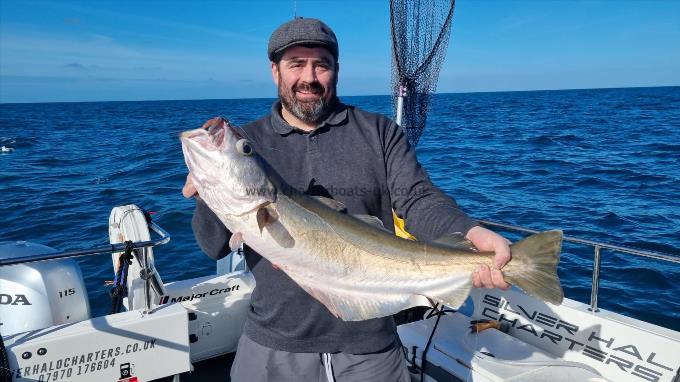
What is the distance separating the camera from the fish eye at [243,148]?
2.87m

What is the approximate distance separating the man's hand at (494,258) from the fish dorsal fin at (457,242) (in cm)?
4

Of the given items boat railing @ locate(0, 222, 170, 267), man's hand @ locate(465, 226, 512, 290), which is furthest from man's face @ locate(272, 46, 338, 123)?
boat railing @ locate(0, 222, 170, 267)

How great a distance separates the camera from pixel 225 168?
2.88 m

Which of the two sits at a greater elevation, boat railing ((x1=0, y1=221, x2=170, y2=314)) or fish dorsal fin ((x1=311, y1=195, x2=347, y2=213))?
fish dorsal fin ((x1=311, y1=195, x2=347, y2=213))

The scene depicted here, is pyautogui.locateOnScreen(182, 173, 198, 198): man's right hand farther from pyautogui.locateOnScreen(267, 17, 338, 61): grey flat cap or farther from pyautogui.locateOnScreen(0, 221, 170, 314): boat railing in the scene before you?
pyautogui.locateOnScreen(0, 221, 170, 314): boat railing

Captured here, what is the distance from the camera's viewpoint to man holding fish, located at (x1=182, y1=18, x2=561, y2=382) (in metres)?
2.91

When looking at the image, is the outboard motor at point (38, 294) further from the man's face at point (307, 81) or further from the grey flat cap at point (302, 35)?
the grey flat cap at point (302, 35)

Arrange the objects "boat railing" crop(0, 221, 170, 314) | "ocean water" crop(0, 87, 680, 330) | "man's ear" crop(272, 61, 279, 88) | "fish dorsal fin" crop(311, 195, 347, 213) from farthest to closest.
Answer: "ocean water" crop(0, 87, 680, 330)
"boat railing" crop(0, 221, 170, 314)
"man's ear" crop(272, 61, 279, 88)
"fish dorsal fin" crop(311, 195, 347, 213)

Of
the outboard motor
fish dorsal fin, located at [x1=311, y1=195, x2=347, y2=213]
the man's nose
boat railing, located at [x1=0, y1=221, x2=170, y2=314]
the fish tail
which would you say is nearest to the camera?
the fish tail

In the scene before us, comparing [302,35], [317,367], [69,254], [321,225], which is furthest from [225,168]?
[69,254]

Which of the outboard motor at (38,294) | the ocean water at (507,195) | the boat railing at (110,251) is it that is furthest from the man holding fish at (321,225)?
the outboard motor at (38,294)

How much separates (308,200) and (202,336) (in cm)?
333

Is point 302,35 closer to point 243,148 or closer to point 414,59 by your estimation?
point 243,148

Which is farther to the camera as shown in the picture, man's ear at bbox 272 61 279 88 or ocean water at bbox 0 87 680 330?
ocean water at bbox 0 87 680 330
